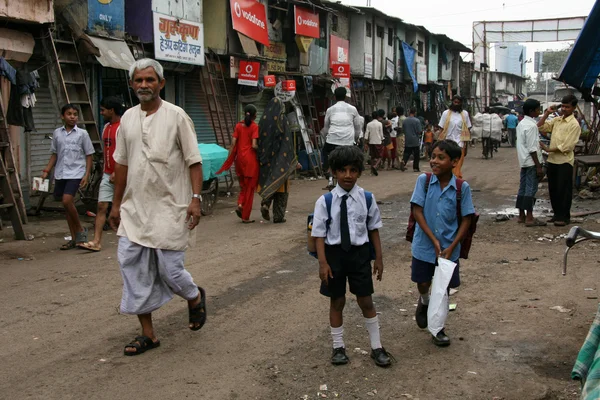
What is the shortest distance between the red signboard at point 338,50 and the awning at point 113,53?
12.5 m

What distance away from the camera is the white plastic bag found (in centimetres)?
446

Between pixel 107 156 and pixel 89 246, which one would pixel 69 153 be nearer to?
pixel 107 156

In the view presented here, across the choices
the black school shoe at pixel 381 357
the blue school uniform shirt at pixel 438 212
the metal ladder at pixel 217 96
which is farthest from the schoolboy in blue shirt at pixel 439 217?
the metal ladder at pixel 217 96

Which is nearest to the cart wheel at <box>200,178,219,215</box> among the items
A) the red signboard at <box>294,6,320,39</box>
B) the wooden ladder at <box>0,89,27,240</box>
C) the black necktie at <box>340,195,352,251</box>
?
the wooden ladder at <box>0,89,27,240</box>

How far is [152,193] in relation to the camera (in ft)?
14.7

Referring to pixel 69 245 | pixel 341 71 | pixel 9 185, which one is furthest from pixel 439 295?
pixel 341 71

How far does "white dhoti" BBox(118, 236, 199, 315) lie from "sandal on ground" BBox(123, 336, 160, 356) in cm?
21

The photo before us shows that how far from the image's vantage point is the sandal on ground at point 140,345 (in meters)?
4.57

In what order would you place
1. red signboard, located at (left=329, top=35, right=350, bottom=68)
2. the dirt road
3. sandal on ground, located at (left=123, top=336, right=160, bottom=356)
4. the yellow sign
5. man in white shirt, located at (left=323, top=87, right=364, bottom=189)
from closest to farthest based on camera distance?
1. the dirt road
2. sandal on ground, located at (left=123, top=336, right=160, bottom=356)
3. man in white shirt, located at (left=323, top=87, right=364, bottom=189)
4. the yellow sign
5. red signboard, located at (left=329, top=35, right=350, bottom=68)

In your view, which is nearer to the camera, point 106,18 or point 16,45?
point 16,45

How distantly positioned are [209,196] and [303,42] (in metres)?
10.7

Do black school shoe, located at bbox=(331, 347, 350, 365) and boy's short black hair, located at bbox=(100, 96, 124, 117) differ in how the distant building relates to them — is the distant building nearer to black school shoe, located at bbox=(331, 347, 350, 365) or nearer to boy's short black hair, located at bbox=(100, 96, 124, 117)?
boy's short black hair, located at bbox=(100, 96, 124, 117)

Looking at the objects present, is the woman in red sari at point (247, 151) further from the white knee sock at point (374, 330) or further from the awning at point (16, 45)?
the white knee sock at point (374, 330)

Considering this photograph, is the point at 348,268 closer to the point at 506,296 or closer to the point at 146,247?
the point at 146,247
